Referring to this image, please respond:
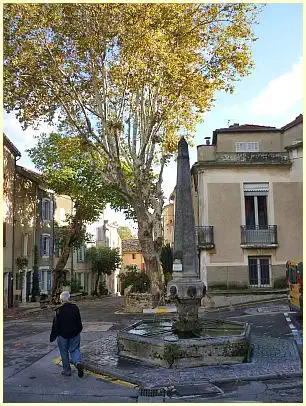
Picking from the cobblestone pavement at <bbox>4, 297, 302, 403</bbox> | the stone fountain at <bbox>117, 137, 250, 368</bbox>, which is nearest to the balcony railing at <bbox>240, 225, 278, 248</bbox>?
the cobblestone pavement at <bbox>4, 297, 302, 403</bbox>

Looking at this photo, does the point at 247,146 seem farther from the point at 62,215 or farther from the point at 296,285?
the point at 62,215

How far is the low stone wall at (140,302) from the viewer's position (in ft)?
75.0

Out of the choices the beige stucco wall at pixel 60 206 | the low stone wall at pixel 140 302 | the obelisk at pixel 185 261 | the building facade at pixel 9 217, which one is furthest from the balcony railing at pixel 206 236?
the beige stucco wall at pixel 60 206

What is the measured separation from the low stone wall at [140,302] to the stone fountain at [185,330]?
32.4 ft

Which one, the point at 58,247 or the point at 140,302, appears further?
the point at 58,247

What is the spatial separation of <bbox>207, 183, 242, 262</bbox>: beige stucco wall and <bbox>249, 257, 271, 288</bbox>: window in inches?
34.1

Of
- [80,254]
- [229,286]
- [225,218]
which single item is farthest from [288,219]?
[80,254]

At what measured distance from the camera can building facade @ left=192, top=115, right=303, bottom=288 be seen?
2445cm

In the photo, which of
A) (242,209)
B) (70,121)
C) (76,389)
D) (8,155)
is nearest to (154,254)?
(242,209)

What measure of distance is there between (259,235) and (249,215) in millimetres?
1239

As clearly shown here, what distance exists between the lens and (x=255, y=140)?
27156 millimetres

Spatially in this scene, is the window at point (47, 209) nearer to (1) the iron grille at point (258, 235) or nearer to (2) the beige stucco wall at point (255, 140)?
(2) the beige stucco wall at point (255, 140)

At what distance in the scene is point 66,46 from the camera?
20.5 m

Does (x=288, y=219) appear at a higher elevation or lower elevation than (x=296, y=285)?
higher
